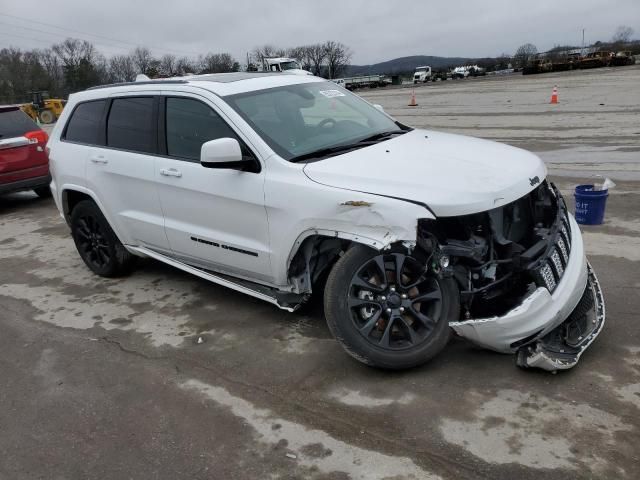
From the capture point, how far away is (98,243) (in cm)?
562

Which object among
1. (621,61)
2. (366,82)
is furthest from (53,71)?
(621,61)

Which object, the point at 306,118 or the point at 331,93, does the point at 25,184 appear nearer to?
the point at 331,93

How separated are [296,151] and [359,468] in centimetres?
211

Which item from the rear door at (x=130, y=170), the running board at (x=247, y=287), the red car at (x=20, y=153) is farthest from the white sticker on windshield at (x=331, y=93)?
the red car at (x=20, y=153)

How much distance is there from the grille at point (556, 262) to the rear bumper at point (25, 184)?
8390 mm

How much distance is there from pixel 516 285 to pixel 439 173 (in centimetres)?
83

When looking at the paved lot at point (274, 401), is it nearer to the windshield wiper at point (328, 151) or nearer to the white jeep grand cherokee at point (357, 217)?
the white jeep grand cherokee at point (357, 217)

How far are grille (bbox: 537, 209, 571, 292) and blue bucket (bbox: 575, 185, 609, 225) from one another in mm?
2370

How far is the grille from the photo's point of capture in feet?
10.8

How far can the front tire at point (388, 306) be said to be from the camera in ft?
11.0

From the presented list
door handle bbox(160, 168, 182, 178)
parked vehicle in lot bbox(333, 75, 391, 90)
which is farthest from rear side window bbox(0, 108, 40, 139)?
parked vehicle in lot bbox(333, 75, 391, 90)

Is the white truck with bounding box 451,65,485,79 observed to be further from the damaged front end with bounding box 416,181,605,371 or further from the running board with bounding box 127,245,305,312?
the damaged front end with bounding box 416,181,605,371

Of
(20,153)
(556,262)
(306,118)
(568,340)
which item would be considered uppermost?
(306,118)

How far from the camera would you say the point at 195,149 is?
4.32m
